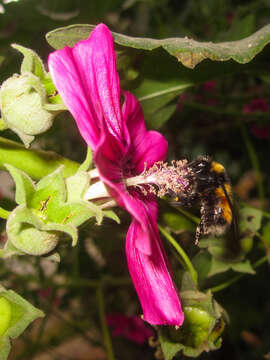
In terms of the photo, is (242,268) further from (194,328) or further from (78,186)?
(78,186)

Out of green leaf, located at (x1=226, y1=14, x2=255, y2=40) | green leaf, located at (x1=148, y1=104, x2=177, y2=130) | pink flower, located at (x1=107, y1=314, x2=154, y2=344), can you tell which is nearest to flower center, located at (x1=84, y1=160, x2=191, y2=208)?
green leaf, located at (x1=148, y1=104, x2=177, y2=130)

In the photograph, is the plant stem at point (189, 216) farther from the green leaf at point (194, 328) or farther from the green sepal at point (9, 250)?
the green sepal at point (9, 250)

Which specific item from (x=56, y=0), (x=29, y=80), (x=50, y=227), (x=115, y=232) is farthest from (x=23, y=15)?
(x=50, y=227)

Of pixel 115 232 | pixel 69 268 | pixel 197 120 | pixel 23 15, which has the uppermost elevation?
pixel 23 15

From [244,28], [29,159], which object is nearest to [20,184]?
[29,159]

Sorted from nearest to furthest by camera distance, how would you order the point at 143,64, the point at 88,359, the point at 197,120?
the point at 143,64 < the point at 197,120 < the point at 88,359

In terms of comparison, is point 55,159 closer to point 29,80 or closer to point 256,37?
point 29,80

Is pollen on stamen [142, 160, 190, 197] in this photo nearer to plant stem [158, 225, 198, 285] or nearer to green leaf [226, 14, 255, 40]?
plant stem [158, 225, 198, 285]
